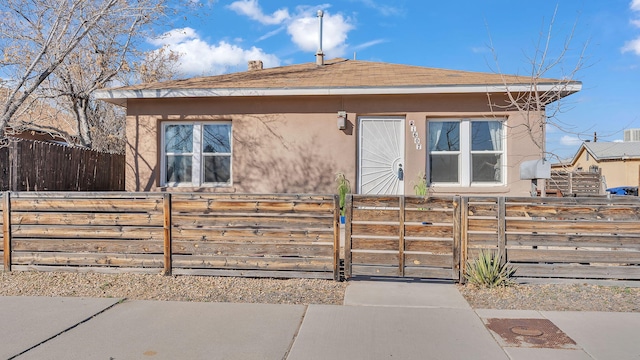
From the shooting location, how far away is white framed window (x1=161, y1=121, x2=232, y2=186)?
998cm

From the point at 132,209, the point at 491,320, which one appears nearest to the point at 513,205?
the point at 491,320

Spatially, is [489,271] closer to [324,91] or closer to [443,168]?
[443,168]

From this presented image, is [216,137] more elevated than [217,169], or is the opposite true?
[216,137]

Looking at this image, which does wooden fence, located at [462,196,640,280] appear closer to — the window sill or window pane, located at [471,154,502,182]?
window pane, located at [471,154,502,182]

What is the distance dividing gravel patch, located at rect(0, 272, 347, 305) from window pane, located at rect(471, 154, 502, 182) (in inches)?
195

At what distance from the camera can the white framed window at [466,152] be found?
942cm

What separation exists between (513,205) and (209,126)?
22.3 ft

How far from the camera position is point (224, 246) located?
6.11 metres

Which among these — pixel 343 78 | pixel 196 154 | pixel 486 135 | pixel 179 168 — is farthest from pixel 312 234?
pixel 486 135

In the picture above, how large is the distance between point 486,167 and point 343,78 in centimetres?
373

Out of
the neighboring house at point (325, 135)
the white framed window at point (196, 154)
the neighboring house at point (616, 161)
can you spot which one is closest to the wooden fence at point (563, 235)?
the neighboring house at point (325, 135)

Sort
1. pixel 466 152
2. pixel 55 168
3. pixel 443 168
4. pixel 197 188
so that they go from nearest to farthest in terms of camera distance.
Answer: pixel 55 168 → pixel 466 152 → pixel 443 168 → pixel 197 188

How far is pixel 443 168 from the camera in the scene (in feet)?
31.3

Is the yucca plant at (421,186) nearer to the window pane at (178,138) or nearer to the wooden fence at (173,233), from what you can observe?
the wooden fence at (173,233)
